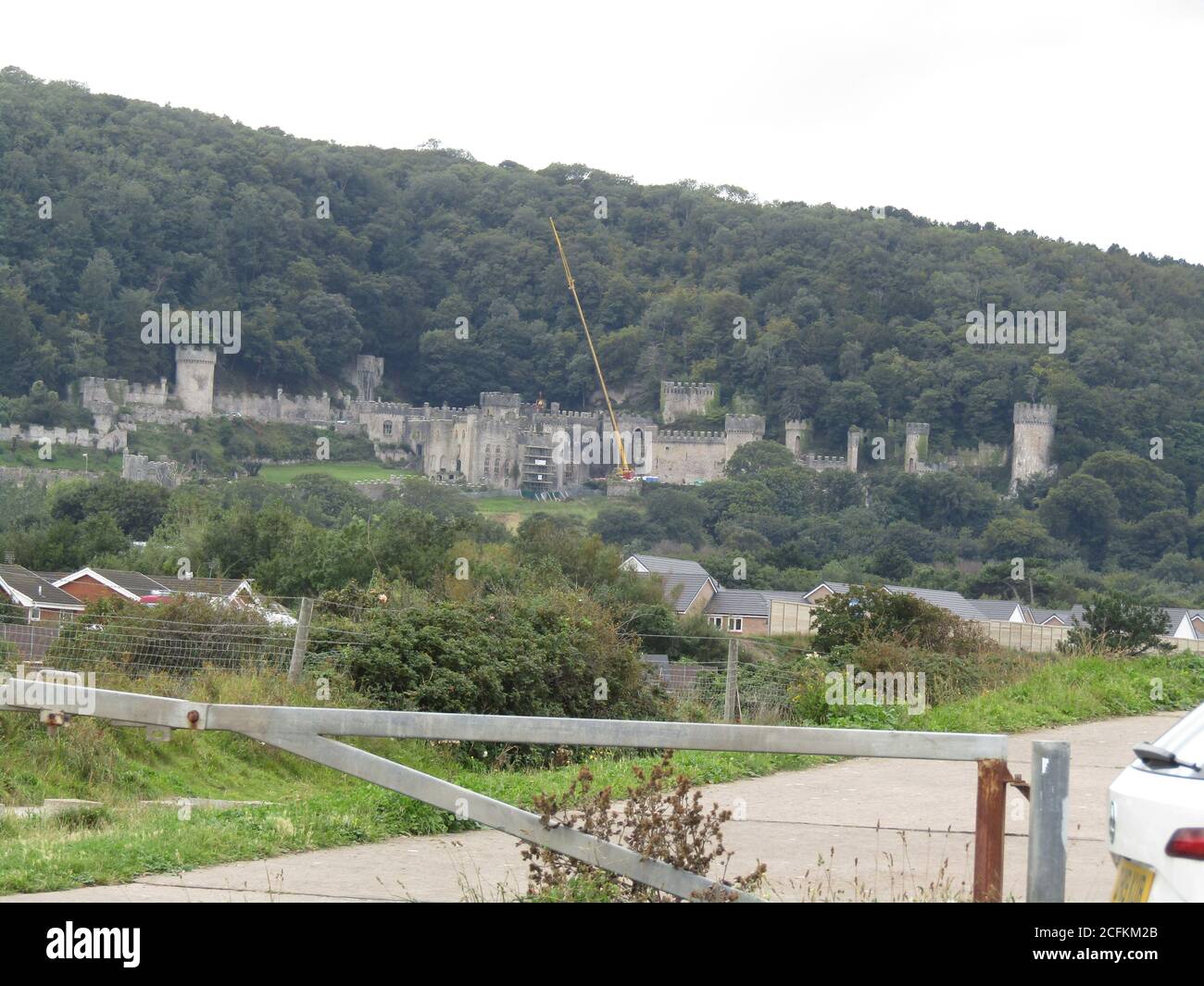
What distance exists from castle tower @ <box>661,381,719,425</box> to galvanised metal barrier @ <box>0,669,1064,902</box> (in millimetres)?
109670

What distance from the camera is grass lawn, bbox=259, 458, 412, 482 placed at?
3438 inches

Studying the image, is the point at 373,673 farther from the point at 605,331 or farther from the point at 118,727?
the point at 605,331

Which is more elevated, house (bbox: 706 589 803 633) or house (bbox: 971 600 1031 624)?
house (bbox: 971 600 1031 624)

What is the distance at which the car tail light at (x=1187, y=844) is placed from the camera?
336 centimetres

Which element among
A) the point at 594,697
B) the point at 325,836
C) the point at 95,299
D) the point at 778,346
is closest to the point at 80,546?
the point at 594,697

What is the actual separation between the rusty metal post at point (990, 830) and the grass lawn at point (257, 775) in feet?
7.89

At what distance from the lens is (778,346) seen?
113938 millimetres

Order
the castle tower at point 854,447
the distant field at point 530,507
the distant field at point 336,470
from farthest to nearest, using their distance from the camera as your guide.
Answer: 1. the castle tower at point 854,447
2. the distant field at point 336,470
3. the distant field at point 530,507

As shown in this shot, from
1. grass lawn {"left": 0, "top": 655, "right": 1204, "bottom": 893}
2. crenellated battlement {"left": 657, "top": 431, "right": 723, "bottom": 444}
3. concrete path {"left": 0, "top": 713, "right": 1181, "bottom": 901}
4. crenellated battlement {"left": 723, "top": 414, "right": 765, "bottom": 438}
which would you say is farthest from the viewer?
crenellated battlement {"left": 723, "top": 414, "right": 765, "bottom": 438}

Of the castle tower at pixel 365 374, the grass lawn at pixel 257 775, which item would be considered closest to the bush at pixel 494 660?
the grass lawn at pixel 257 775

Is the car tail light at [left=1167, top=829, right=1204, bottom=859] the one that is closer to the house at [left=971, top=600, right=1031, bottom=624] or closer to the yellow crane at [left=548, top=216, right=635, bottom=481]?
the house at [left=971, top=600, right=1031, bottom=624]

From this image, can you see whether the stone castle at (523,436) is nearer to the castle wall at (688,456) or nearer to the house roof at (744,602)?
the castle wall at (688,456)

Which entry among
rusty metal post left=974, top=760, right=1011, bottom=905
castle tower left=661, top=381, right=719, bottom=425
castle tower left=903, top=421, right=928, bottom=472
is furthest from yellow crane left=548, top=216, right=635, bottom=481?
rusty metal post left=974, top=760, right=1011, bottom=905
